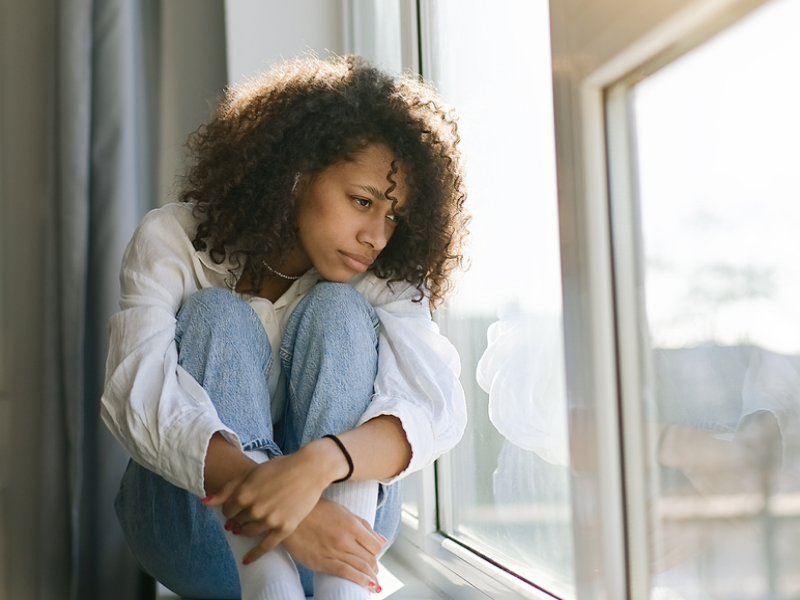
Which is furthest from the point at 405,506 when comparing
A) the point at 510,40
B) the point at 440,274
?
the point at 510,40

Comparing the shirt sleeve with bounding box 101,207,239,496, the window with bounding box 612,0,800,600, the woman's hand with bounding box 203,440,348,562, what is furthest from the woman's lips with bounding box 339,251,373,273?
the window with bounding box 612,0,800,600

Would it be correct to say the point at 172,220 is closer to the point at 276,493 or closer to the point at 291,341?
the point at 291,341

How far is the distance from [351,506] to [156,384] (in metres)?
0.27

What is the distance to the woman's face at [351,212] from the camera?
3.37 feet

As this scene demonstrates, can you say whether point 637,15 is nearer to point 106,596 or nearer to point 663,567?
point 663,567

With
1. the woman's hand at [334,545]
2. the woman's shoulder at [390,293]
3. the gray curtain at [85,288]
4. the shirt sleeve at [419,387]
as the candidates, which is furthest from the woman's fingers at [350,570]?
the gray curtain at [85,288]

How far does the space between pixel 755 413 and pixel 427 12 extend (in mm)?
1013

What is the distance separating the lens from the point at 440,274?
113 centimetres

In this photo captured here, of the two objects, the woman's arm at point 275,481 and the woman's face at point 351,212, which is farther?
the woman's face at point 351,212

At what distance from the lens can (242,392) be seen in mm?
865

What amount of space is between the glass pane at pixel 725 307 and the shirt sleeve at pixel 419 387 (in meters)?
0.31

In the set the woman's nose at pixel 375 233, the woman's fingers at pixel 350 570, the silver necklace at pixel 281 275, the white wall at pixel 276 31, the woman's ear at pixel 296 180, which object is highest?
the white wall at pixel 276 31

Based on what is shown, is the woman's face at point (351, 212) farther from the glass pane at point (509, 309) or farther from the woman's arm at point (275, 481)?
the woman's arm at point (275, 481)

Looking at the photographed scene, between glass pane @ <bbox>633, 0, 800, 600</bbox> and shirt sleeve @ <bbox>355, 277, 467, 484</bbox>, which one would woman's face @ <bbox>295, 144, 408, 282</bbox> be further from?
glass pane @ <bbox>633, 0, 800, 600</bbox>
